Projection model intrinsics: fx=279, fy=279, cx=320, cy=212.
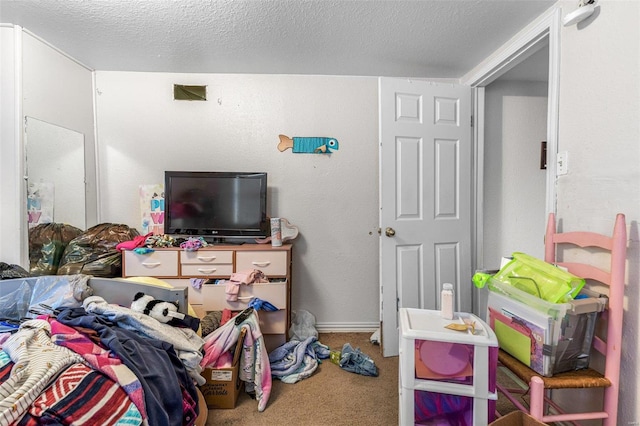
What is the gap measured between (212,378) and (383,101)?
2.14 meters

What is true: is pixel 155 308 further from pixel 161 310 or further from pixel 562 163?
pixel 562 163

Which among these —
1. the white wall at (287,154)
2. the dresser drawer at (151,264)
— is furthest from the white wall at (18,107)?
the dresser drawer at (151,264)

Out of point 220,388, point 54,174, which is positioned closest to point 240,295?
point 220,388

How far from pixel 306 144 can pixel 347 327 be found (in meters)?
1.68

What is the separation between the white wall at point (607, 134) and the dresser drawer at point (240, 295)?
1779 millimetres

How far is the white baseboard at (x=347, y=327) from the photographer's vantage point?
8.26ft

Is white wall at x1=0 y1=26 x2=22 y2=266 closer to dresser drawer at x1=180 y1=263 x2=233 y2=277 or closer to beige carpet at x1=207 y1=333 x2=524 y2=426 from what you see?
dresser drawer at x1=180 y1=263 x2=233 y2=277

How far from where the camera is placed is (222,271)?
212 cm

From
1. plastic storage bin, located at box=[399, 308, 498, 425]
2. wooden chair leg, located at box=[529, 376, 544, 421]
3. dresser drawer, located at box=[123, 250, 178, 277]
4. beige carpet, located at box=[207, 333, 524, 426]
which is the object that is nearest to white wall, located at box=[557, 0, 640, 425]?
wooden chair leg, located at box=[529, 376, 544, 421]

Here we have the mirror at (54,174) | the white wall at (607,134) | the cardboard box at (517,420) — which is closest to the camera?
the cardboard box at (517,420)

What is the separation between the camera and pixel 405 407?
109 centimetres

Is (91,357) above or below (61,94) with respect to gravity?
below

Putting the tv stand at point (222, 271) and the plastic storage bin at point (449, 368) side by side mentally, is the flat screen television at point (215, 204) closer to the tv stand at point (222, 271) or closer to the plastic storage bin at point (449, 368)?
the tv stand at point (222, 271)

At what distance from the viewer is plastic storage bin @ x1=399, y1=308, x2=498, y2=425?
3.47 ft
